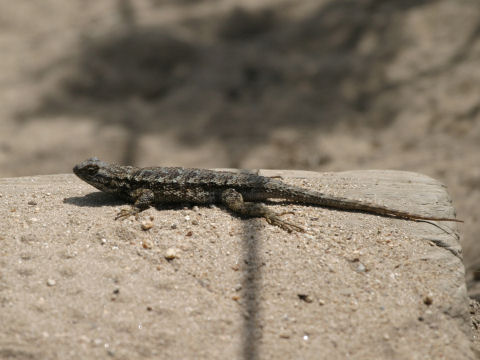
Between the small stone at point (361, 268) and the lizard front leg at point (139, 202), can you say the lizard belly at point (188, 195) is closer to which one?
the lizard front leg at point (139, 202)

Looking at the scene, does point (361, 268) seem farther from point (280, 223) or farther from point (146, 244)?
point (146, 244)

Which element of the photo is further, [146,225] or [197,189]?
[197,189]

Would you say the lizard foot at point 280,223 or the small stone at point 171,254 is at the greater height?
the lizard foot at point 280,223

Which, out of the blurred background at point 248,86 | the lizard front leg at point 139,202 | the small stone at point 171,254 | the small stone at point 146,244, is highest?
the blurred background at point 248,86

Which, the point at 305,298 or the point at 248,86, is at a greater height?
the point at 248,86

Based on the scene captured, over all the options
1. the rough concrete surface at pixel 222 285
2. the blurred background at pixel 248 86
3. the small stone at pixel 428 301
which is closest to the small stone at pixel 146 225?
the rough concrete surface at pixel 222 285

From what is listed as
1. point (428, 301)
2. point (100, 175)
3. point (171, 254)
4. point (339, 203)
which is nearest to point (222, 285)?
point (171, 254)

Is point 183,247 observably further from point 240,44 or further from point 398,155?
point 240,44

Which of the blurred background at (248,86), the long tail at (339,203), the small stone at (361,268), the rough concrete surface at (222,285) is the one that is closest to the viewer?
the rough concrete surface at (222,285)
